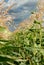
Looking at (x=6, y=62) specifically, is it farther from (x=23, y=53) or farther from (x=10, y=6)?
(x=10, y=6)

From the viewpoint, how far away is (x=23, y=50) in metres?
2.94

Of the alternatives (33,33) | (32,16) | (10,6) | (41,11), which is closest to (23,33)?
(33,33)

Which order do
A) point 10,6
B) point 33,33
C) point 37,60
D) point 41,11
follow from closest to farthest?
point 10,6 < point 41,11 < point 37,60 < point 33,33

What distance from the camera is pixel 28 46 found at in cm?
304

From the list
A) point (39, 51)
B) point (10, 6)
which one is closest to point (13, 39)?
point (39, 51)

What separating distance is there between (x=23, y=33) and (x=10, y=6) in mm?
970

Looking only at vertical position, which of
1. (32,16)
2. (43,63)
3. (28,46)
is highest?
(32,16)

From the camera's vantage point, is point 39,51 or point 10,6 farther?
point 39,51

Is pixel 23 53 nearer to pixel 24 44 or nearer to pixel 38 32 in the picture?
pixel 24 44

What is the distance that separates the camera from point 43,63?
3047mm

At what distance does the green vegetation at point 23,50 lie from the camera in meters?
2.69

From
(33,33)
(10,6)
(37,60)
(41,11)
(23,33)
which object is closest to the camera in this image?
(10,6)

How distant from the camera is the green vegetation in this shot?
2693 millimetres

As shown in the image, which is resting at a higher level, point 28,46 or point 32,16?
point 32,16
